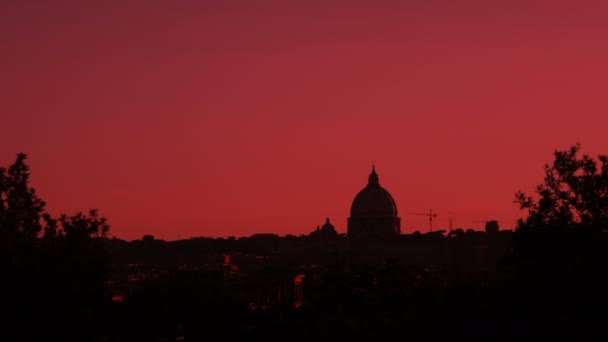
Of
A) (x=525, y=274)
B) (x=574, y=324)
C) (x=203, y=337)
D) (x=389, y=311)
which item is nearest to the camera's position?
(x=574, y=324)

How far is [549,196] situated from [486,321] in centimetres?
749

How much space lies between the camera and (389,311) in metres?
65.0

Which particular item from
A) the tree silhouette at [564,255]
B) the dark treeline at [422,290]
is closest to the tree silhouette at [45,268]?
the dark treeline at [422,290]

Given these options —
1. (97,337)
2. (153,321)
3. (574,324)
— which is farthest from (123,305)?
(574,324)


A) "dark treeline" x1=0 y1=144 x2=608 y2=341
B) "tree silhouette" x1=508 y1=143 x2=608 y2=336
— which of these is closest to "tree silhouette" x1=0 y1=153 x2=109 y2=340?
"dark treeline" x1=0 y1=144 x2=608 y2=341

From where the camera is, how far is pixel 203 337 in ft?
187

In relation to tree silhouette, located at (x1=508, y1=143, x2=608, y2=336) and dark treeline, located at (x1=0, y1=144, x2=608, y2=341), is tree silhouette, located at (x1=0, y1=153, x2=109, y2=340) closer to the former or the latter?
dark treeline, located at (x1=0, y1=144, x2=608, y2=341)

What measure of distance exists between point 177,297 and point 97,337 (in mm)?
24858

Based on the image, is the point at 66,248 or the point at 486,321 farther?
the point at 66,248

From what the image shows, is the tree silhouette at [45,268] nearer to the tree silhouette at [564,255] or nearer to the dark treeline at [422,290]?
the dark treeline at [422,290]

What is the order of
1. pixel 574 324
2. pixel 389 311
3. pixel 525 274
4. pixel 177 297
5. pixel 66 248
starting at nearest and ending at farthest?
pixel 574 324 → pixel 525 274 → pixel 66 248 → pixel 389 311 → pixel 177 297

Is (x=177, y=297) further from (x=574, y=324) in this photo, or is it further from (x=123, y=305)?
(x=574, y=324)

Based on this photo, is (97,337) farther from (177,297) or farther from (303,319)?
(177,297)

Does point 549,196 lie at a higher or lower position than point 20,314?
higher
